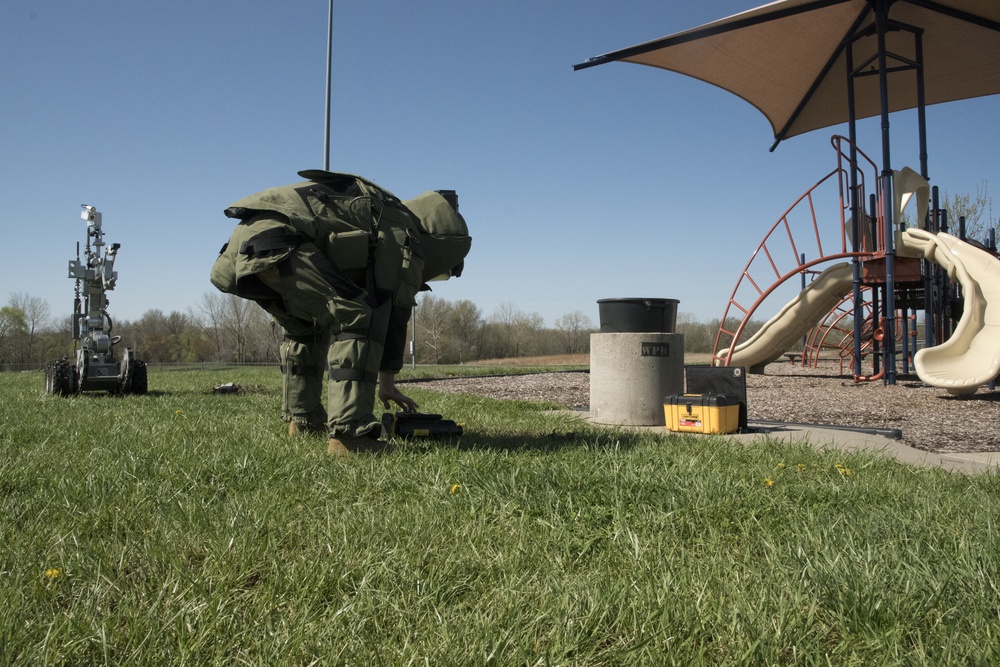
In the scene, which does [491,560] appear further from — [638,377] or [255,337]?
[255,337]

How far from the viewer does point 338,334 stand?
4.04 m

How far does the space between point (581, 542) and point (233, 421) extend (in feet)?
13.1

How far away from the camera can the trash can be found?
20.9 feet

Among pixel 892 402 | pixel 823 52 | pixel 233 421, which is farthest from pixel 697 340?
pixel 233 421

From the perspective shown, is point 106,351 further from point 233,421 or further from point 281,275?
point 281,275

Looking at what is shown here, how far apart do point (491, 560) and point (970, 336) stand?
10103 mm

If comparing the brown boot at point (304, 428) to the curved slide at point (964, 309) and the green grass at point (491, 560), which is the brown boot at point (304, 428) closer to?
the green grass at point (491, 560)

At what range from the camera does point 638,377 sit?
632 cm

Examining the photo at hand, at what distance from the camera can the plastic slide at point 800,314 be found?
14219 millimetres

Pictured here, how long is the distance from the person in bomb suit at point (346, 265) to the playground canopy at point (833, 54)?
9976mm

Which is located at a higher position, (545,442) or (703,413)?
(703,413)

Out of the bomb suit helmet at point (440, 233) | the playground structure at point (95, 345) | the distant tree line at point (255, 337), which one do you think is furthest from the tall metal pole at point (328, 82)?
the distant tree line at point (255, 337)

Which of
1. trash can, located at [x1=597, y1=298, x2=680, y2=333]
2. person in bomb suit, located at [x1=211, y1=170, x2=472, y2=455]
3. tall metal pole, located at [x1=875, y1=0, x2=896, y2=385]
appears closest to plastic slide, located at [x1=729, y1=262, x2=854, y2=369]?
tall metal pole, located at [x1=875, y1=0, x2=896, y2=385]

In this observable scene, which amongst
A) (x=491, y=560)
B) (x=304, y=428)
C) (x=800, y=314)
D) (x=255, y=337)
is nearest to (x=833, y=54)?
(x=800, y=314)
